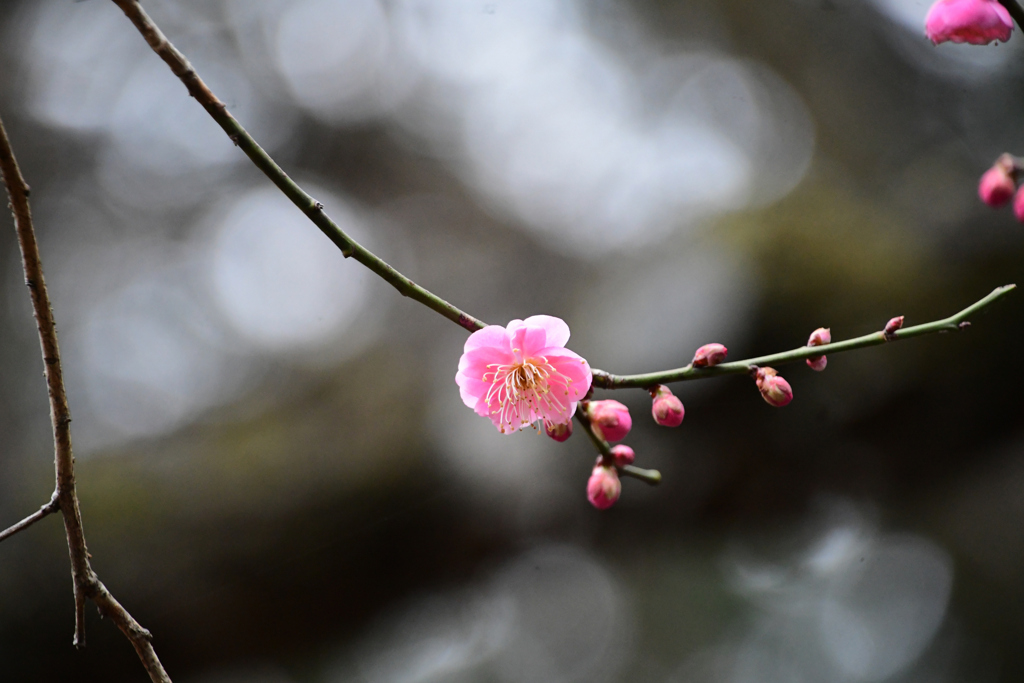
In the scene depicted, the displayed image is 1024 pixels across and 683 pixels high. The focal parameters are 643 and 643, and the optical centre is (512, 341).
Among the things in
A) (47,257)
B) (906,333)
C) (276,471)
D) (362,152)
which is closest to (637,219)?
(362,152)

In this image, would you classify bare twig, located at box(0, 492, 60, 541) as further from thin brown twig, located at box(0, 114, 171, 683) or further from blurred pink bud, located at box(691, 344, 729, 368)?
blurred pink bud, located at box(691, 344, 729, 368)

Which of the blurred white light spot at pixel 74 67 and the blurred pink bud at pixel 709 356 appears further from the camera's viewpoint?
the blurred white light spot at pixel 74 67

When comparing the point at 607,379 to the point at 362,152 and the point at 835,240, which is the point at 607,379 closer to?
the point at 835,240

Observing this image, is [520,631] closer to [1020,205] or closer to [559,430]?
[559,430]

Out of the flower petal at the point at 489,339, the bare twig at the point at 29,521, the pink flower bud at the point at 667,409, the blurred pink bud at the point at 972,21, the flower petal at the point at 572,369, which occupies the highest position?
the blurred pink bud at the point at 972,21

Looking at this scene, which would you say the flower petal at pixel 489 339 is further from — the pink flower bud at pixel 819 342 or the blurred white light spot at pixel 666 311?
the blurred white light spot at pixel 666 311

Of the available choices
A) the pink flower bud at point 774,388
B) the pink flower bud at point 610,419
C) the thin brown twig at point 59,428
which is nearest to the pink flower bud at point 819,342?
the pink flower bud at point 774,388
